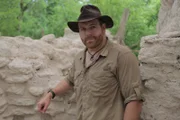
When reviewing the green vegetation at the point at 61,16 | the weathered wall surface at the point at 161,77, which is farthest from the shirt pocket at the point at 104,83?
the green vegetation at the point at 61,16

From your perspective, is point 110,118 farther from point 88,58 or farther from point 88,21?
point 88,21

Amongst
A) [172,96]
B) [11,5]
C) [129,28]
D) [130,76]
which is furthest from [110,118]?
[129,28]

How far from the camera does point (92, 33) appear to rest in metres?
1.61

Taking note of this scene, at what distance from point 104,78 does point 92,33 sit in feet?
1.09

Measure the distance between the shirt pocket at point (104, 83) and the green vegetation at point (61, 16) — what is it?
625 cm

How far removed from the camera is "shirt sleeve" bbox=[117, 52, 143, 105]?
4.93 feet

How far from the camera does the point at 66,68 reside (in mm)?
2584

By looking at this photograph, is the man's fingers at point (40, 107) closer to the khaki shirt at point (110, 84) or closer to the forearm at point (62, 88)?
the forearm at point (62, 88)

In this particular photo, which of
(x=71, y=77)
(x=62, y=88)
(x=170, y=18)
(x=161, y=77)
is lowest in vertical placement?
(x=62, y=88)

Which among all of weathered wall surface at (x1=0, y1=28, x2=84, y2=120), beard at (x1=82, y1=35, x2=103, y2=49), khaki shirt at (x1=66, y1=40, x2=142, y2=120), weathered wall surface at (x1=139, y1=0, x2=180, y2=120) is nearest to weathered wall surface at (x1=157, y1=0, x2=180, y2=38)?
weathered wall surface at (x1=139, y1=0, x2=180, y2=120)

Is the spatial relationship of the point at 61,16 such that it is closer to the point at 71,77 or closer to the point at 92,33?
the point at 71,77

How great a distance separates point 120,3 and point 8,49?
6.78 metres

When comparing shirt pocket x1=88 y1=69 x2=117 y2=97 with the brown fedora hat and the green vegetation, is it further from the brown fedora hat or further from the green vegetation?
the green vegetation

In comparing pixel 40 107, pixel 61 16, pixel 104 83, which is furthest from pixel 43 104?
pixel 61 16
